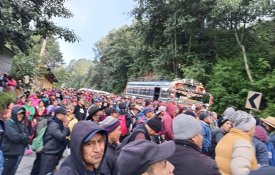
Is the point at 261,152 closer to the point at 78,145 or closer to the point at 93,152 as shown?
the point at 93,152

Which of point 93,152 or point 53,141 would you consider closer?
point 93,152

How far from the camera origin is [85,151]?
3094mm

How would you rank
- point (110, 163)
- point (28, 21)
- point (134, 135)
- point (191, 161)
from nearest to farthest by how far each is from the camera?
point (191, 161) < point (110, 163) < point (134, 135) < point (28, 21)

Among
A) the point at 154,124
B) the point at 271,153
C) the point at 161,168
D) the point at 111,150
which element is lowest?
Result: the point at 271,153

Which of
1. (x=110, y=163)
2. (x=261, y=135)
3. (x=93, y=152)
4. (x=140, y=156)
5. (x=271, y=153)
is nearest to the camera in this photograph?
(x=140, y=156)

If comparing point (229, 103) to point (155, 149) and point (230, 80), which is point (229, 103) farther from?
point (155, 149)

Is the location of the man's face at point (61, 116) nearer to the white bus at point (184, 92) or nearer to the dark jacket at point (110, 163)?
the dark jacket at point (110, 163)

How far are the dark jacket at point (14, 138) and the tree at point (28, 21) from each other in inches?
328

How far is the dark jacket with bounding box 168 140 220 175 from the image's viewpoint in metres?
3.45

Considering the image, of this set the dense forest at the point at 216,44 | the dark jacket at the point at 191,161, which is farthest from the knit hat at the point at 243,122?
the dense forest at the point at 216,44

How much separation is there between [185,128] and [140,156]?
1259 millimetres

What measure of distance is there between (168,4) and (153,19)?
2.40 metres

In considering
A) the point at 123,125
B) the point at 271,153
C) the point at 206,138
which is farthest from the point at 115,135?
the point at 123,125

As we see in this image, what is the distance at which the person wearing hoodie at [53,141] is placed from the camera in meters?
7.04
